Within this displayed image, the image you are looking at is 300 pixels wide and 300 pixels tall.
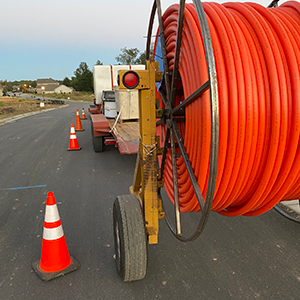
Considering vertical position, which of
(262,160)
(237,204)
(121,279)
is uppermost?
(262,160)

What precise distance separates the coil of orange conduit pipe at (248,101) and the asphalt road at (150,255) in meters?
1.07

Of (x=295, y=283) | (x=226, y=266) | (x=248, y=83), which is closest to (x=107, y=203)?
(x=226, y=266)

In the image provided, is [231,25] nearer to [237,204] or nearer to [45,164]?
[237,204]

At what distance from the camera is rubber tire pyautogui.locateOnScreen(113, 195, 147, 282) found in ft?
8.04

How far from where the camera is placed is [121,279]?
2693 millimetres

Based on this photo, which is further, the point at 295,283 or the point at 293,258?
the point at 293,258

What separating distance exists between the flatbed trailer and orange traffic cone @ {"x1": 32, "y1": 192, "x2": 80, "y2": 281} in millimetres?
2743

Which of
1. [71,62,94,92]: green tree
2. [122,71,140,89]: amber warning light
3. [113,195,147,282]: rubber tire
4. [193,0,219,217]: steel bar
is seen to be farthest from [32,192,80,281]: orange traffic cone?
[71,62,94,92]: green tree

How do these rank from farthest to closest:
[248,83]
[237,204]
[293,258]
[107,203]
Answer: [107,203]
[293,258]
[237,204]
[248,83]

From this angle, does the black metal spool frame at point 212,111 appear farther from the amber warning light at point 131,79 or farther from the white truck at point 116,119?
the white truck at point 116,119

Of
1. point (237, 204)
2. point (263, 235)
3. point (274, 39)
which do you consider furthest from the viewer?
point (263, 235)

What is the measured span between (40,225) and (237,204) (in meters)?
2.88

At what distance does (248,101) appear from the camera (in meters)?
1.77

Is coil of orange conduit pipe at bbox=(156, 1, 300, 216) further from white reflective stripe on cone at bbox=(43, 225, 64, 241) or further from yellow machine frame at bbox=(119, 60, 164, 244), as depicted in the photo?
white reflective stripe on cone at bbox=(43, 225, 64, 241)
